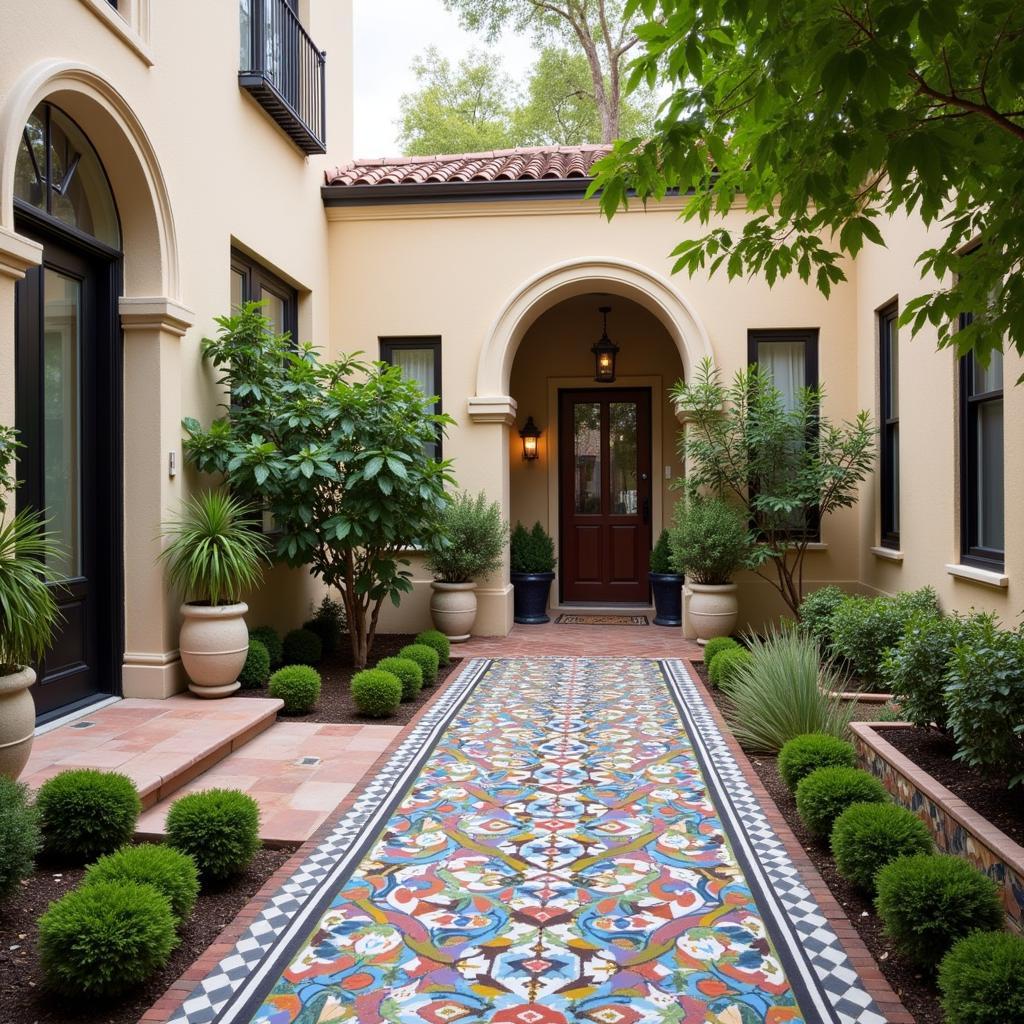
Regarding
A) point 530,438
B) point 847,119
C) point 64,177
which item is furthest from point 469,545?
point 847,119

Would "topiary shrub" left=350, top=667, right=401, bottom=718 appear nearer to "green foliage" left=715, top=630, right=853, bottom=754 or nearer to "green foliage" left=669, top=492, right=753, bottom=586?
"green foliage" left=715, top=630, right=853, bottom=754

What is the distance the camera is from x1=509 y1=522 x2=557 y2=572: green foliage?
10031 millimetres

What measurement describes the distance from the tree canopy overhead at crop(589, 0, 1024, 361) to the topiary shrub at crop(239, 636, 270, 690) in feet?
14.4

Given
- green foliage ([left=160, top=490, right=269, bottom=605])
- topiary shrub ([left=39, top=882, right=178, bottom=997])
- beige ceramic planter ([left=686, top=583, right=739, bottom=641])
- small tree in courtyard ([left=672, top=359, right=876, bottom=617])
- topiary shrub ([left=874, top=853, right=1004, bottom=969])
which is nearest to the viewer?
topiary shrub ([left=39, top=882, right=178, bottom=997])

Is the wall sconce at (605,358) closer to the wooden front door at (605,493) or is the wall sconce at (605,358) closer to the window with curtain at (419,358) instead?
the wooden front door at (605,493)

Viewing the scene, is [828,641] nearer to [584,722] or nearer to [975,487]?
[975,487]

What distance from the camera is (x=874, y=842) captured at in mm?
3055

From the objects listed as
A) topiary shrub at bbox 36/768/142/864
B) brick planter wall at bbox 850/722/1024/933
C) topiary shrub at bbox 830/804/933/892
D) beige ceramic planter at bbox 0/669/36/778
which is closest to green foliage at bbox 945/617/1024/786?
brick planter wall at bbox 850/722/1024/933

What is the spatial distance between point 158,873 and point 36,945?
0.38m

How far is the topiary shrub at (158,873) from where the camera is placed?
2742mm

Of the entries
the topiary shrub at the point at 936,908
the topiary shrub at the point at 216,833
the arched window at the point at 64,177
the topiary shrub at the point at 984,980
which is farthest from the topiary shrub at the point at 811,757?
the arched window at the point at 64,177

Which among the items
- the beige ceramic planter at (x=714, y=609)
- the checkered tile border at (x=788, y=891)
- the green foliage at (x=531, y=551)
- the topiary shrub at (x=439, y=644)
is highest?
the green foliage at (x=531, y=551)

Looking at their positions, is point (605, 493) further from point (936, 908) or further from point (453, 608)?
point (936, 908)

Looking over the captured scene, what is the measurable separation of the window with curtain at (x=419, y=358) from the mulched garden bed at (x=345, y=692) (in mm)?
2342
